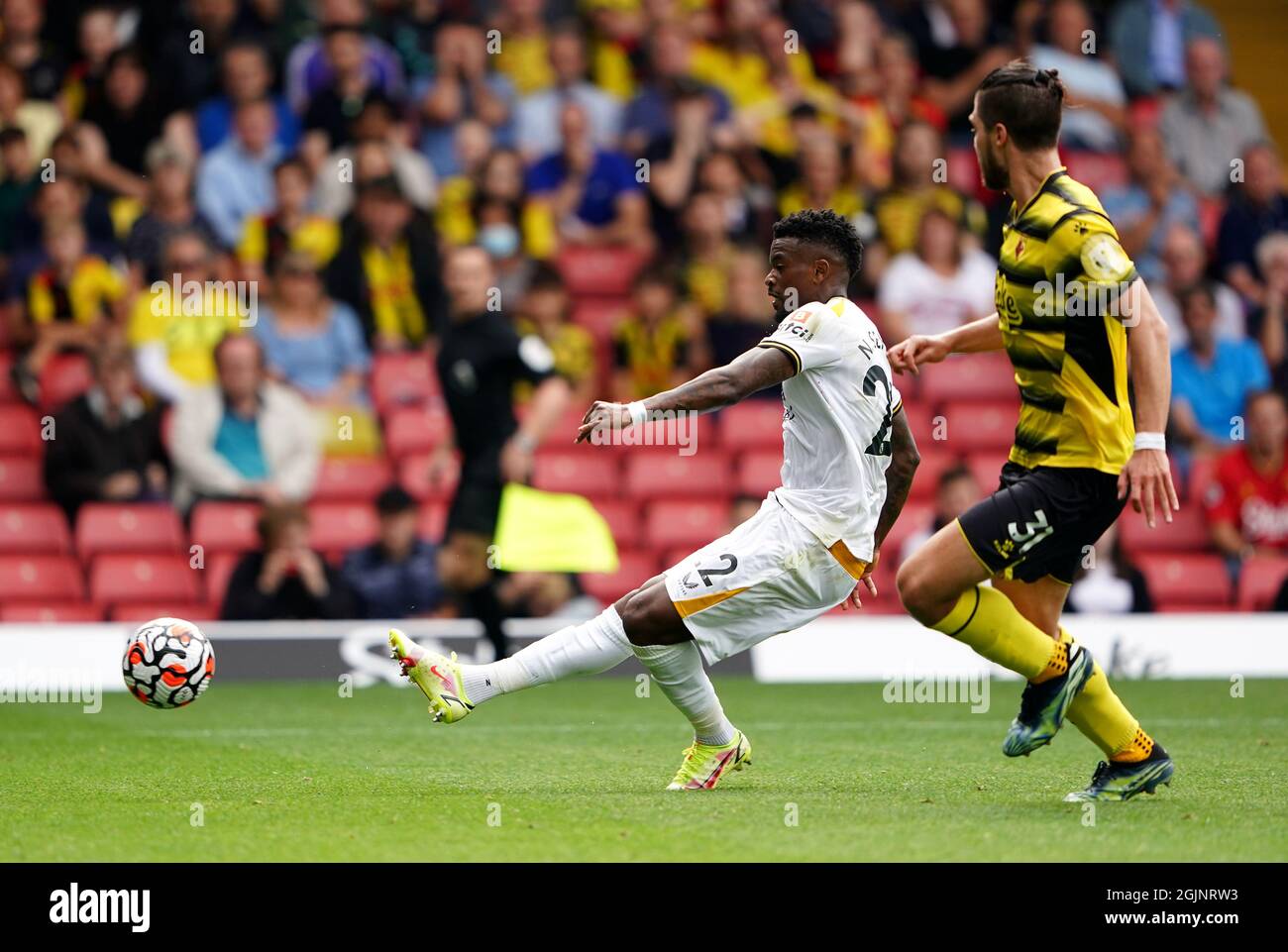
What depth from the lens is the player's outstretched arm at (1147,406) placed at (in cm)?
617

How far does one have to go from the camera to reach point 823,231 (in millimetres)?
6762

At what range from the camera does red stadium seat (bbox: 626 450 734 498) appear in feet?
45.0

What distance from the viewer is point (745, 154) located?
48.9 ft

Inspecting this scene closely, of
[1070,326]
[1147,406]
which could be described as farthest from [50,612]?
[1147,406]

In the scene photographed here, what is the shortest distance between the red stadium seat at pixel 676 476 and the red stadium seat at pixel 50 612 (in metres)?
3.69

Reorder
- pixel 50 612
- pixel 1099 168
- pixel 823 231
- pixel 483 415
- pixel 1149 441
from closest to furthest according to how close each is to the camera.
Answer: pixel 1149 441, pixel 823 231, pixel 483 415, pixel 50 612, pixel 1099 168

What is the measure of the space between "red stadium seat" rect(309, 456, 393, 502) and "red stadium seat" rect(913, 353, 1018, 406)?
12.9ft

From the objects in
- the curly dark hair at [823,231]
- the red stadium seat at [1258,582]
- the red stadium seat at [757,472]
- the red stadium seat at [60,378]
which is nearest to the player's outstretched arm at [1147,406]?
the curly dark hair at [823,231]

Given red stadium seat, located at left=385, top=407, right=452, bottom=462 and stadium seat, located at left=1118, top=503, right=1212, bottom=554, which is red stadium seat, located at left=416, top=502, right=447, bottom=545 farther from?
stadium seat, located at left=1118, top=503, right=1212, bottom=554

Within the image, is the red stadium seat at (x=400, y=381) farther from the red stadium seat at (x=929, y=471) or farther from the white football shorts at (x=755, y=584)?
the white football shorts at (x=755, y=584)

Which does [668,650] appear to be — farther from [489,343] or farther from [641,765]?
[489,343]

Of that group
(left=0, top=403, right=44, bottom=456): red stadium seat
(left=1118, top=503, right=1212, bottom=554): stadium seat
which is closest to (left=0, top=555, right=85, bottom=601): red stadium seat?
(left=0, top=403, right=44, bottom=456): red stadium seat

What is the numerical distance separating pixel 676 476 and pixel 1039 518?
24.3 feet

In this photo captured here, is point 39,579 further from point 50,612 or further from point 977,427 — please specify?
point 977,427
